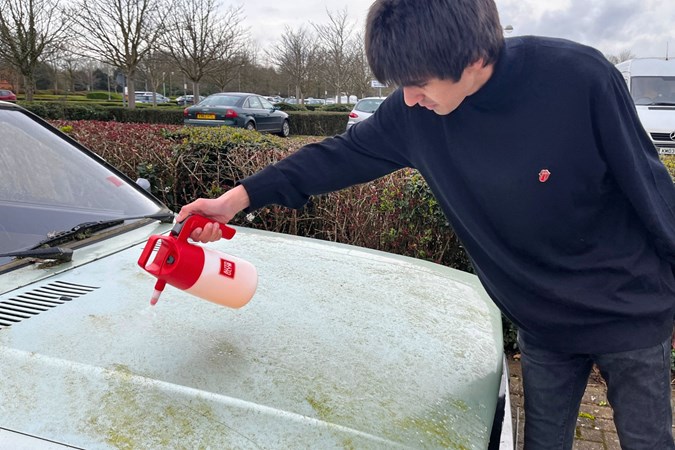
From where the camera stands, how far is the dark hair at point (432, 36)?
4.28 ft

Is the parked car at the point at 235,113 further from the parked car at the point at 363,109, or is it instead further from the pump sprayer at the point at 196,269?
the pump sprayer at the point at 196,269

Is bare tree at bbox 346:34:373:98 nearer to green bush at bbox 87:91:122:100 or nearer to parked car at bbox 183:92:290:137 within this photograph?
parked car at bbox 183:92:290:137

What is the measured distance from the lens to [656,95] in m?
11.0

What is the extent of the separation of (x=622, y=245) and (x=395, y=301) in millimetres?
755

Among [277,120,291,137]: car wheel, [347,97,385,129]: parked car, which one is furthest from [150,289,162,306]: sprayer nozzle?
[277,120,291,137]: car wheel

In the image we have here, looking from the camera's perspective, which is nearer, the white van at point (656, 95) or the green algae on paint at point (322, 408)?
the green algae on paint at point (322, 408)

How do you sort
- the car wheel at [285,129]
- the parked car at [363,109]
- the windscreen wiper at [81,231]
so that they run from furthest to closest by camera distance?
the car wheel at [285,129] < the parked car at [363,109] < the windscreen wiper at [81,231]

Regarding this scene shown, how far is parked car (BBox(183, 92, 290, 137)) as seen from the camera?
15.0 metres

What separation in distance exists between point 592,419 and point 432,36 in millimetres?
2620

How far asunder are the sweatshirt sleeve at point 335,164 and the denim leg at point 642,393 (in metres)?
0.91

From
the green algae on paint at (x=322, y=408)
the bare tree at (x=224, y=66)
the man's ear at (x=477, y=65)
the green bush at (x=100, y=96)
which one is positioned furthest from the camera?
A: the green bush at (x=100, y=96)

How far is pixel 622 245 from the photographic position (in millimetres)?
1521

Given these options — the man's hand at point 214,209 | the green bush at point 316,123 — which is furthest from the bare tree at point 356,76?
the man's hand at point 214,209

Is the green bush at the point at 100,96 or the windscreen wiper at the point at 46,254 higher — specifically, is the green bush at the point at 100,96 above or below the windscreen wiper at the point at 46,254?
above
